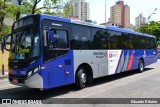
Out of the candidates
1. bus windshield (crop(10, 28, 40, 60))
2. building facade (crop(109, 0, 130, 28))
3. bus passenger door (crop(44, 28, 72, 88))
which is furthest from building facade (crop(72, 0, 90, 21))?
bus windshield (crop(10, 28, 40, 60))

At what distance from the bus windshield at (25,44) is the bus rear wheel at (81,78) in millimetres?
2553

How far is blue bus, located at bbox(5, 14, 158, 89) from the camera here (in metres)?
8.59

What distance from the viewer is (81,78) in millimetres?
10648

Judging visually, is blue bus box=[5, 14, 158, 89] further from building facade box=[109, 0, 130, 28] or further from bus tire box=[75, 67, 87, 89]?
building facade box=[109, 0, 130, 28]

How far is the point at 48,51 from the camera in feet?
28.9

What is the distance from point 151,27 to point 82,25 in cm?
5136

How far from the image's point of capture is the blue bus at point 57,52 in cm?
859

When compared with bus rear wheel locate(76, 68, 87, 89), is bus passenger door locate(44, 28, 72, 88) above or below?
above

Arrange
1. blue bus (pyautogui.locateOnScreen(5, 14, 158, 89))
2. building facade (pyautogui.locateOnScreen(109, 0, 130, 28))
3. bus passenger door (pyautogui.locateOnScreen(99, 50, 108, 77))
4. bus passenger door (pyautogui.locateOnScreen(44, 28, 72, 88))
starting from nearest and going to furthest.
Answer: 1. blue bus (pyautogui.locateOnScreen(5, 14, 158, 89))
2. bus passenger door (pyautogui.locateOnScreen(44, 28, 72, 88))
3. bus passenger door (pyautogui.locateOnScreen(99, 50, 108, 77))
4. building facade (pyautogui.locateOnScreen(109, 0, 130, 28))

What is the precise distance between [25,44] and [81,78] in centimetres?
300

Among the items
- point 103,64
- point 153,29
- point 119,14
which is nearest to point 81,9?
point 153,29

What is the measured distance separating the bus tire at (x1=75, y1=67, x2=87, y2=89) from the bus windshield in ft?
8.38

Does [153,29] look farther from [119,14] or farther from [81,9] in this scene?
[119,14]

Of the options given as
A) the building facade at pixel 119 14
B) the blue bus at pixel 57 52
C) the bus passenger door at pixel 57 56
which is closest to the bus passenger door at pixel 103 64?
the blue bus at pixel 57 52
